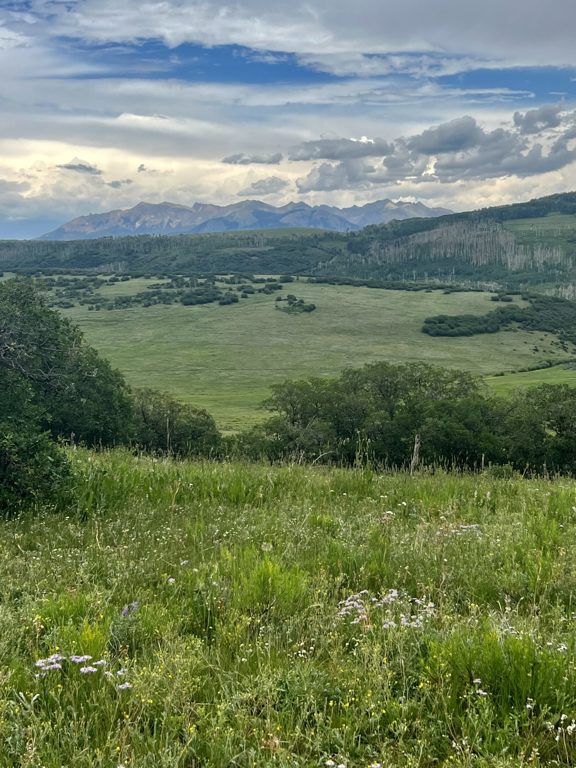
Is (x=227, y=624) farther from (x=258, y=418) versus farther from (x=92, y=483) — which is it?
(x=258, y=418)

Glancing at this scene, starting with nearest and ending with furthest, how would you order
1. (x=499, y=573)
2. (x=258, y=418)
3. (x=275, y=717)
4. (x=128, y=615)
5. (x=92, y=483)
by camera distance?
(x=275, y=717) < (x=128, y=615) < (x=499, y=573) < (x=92, y=483) < (x=258, y=418)

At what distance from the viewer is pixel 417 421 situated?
64.4 metres

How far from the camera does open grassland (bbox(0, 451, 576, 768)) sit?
9.70ft

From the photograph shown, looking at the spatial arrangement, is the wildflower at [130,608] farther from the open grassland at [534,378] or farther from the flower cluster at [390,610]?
the open grassland at [534,378]

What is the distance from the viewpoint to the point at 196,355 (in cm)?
17350

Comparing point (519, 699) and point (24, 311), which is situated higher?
point (24, 311)

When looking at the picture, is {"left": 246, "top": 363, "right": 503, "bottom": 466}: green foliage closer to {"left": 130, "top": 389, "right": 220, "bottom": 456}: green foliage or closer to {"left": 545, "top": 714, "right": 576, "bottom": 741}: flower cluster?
{"left": 130, "top": 389, "right": 220, "bottom": 456}: green foliage

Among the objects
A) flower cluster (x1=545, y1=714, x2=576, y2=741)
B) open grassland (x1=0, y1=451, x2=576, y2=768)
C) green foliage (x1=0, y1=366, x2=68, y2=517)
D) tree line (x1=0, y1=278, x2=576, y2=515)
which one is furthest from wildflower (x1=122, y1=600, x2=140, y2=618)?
tree line (x1=0, y1=278, x2=576, y2=515)

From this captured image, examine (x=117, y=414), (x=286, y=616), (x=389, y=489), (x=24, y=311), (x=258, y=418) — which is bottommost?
(x=258, y=418)

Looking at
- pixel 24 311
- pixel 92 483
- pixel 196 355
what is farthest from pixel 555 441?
pixel 196 355

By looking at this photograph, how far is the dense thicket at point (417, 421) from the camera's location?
189 ft

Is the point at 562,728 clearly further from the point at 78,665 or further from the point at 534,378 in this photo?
the point at 534,378

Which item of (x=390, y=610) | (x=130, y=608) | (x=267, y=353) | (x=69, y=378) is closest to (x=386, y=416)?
(x=69, y=378)

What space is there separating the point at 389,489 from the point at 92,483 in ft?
15.9
